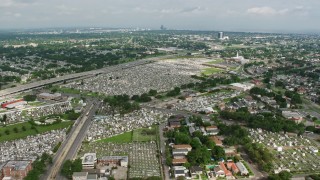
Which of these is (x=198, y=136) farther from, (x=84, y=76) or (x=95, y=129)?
(x=84, y=76)

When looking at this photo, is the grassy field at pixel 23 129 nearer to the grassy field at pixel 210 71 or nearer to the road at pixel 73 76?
the road at pixel 73 76

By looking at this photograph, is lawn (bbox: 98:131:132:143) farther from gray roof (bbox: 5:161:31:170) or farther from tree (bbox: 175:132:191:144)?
gray roof (bbox: 5:161:31:170)

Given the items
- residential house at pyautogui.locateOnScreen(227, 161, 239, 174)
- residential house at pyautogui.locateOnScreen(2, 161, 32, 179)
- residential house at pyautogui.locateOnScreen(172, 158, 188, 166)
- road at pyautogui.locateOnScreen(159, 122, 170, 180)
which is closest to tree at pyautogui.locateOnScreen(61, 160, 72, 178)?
residential house at pyautogui.locateOnScreen(2, 161, 32, 179)

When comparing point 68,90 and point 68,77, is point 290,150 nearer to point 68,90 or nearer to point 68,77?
point 68,90

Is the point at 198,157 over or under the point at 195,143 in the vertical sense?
under

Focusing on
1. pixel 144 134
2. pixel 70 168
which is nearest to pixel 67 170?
pixel 70 168

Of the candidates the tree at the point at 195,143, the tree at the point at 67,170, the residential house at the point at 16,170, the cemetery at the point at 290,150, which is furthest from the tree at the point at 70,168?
the cemetery at the point at 290,150

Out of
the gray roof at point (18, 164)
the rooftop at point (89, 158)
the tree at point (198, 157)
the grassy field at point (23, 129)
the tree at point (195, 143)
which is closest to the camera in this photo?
the gray roof at point (18, 164)

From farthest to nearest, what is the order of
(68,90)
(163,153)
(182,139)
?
(68,90)
(182,139)
(163,153)
